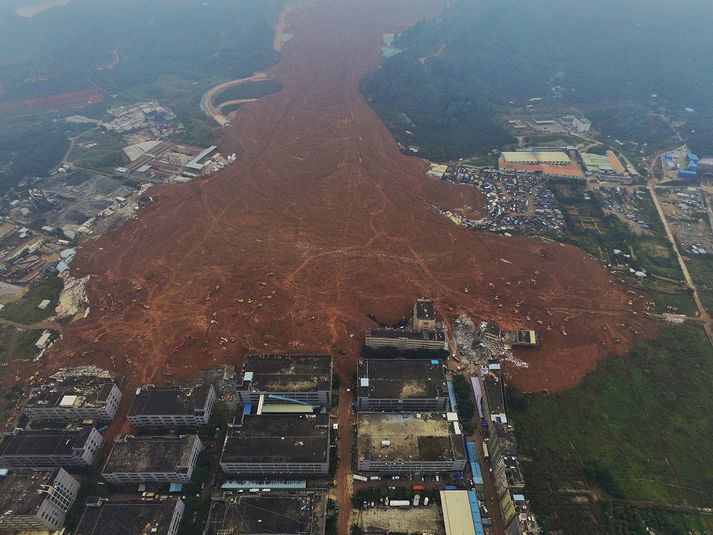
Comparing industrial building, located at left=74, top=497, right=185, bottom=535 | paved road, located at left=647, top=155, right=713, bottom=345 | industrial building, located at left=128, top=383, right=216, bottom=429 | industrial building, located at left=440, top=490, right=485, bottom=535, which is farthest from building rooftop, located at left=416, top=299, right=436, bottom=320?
paved road, located at left=647, top=155, right=713, bottom=345

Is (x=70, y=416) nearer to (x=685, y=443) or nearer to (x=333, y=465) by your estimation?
(x=333, y=465)

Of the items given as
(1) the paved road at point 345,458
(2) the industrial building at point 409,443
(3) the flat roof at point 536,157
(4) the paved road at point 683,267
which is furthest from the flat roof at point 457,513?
(3) the flat roof at point 536,157

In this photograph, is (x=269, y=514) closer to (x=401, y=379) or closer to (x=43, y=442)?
(x=401, y=379)

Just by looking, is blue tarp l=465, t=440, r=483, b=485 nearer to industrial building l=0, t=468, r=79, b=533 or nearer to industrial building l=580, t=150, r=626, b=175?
industrial building l=0, t=468, r=79, b=533

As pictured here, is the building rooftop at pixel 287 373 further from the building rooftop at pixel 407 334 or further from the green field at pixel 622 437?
the green field at pixel 622 437

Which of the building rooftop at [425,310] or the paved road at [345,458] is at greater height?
the building rooftop at [425,310]

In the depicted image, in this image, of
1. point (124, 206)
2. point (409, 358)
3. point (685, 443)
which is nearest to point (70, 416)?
point (409, 358)
